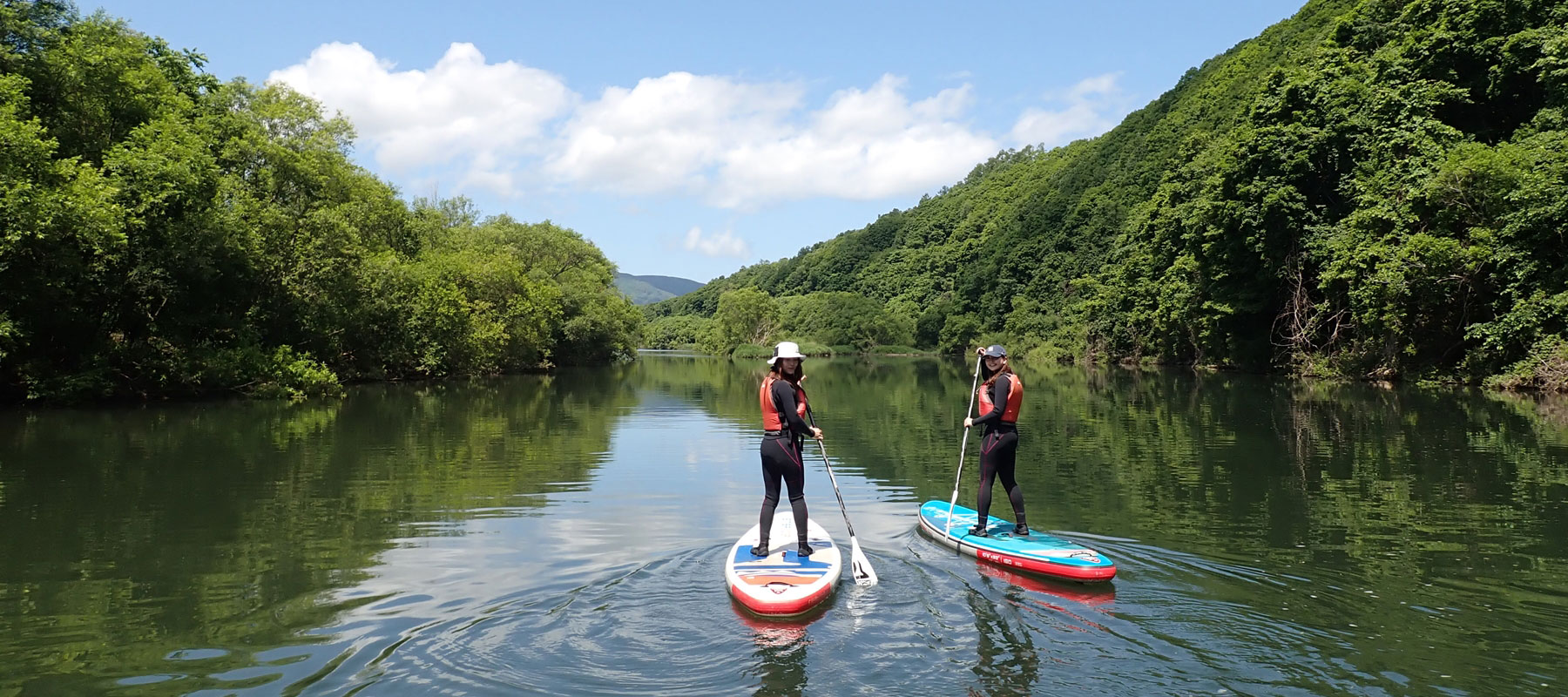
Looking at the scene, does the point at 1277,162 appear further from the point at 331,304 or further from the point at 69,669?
the point at 69,669

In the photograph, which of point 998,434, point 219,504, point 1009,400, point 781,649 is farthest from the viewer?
point 219,504

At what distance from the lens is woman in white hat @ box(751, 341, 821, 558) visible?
340 inches

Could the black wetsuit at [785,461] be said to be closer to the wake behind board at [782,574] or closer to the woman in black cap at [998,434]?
the wake behind board at [782,574]

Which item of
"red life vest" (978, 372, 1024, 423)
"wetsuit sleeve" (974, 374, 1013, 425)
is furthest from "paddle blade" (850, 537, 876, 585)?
"red life vest" (978, 372, 1024, 423)

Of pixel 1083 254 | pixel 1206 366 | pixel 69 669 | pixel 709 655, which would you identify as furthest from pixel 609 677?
pixel 1083 254

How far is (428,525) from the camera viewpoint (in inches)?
436

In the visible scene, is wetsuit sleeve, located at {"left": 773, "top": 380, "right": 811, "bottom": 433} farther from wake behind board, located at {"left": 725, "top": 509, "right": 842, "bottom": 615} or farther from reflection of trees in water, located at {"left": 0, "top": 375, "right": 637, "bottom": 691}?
reflection of trees in water, located at {"left": 0, "top": 375, "right": 637, "bottom": 691}

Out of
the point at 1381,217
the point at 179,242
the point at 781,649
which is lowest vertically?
the point at 781,649

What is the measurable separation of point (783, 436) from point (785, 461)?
23 centimetres

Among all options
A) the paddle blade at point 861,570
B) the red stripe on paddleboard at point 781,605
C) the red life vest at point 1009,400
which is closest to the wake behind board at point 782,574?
the red stripe on paddleboard at point 781,605

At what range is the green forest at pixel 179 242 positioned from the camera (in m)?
23.1

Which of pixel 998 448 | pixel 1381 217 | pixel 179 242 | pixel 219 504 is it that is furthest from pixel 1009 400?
pixel 1381 217

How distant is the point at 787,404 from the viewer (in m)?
8.62

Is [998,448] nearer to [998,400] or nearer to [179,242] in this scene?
[998,400]
